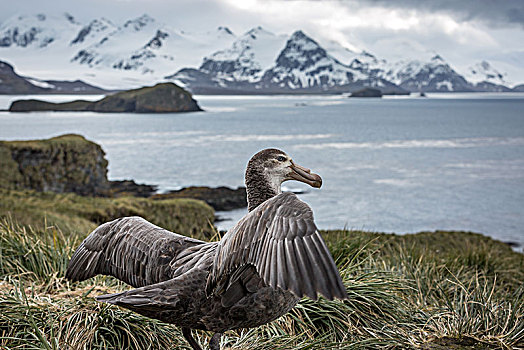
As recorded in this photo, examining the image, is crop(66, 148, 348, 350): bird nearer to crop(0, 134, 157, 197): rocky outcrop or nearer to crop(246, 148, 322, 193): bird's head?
crop(246, 148, 322, 193): bird's head

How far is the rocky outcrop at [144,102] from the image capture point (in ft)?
377

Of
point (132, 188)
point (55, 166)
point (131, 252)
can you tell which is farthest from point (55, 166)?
point (131, 252)

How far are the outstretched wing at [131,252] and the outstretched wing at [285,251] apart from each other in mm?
711

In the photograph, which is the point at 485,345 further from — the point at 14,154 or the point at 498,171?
the point at 498,171

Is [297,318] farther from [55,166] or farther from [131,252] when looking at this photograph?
[55,166]

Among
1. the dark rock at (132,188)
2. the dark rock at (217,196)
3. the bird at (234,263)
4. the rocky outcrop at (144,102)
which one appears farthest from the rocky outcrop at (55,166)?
the rocky outcrop at (144,102)

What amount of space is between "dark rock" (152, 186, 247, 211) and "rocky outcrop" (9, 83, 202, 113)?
295 ft

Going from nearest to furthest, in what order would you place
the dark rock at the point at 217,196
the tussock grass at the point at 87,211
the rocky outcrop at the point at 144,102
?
the tussock grass at the point at 87,211, the dark rock at the point at 217,196, the rocky outcrop at the point at 144,102

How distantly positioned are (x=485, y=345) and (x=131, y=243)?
2.89m

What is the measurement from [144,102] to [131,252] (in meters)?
119

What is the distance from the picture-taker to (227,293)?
2906 mm

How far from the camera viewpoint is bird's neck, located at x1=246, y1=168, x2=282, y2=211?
317 centimetres

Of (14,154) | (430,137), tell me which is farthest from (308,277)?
(430,137)

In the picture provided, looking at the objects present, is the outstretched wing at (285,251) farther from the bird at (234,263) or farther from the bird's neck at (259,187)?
the bird's neck at (259,187)
